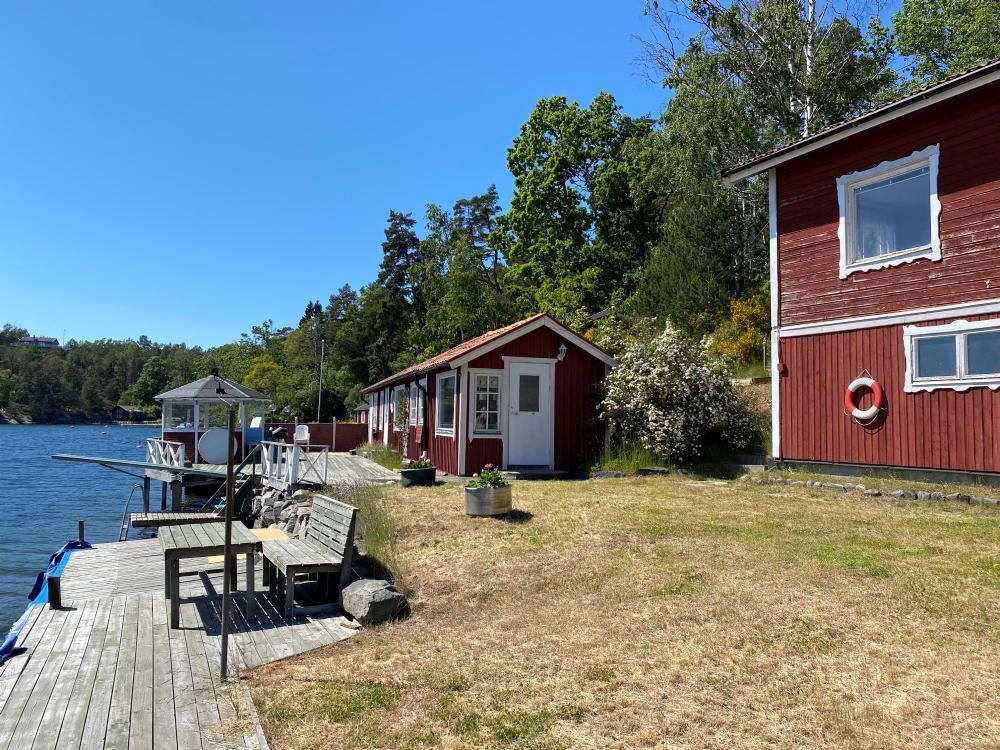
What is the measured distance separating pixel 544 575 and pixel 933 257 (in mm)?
7889

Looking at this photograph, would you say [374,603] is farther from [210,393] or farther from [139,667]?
[210,393]

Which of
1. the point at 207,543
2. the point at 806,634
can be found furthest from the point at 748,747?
the point at 207,543

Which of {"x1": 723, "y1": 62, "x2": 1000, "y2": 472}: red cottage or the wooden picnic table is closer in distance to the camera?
the wooden picnic table

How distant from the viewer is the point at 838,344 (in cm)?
1164

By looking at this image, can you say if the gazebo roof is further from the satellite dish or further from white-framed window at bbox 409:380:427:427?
white-framed window at bbox 409:380:427:427

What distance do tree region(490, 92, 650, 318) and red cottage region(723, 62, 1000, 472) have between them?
62.6 feet

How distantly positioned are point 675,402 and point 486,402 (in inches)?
148

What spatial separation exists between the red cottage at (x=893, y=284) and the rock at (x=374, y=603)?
840cm

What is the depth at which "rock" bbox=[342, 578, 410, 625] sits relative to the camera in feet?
19.7

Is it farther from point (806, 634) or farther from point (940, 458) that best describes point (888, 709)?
point (940, 458)

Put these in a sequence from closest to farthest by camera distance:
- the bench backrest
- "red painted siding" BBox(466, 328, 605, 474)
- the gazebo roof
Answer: the bench backrest → "red painted siding" BBox(466, 328, 605, 474) → the gazebo roof

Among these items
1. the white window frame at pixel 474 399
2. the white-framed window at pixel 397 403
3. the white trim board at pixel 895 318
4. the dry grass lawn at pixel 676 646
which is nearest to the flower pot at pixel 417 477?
the white window frame at pixel 474 399

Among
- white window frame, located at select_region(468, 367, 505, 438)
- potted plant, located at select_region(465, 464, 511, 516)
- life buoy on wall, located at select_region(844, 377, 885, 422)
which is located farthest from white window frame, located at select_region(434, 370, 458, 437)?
life buoy on wall, located at select_region(844, 377, 885, 422)

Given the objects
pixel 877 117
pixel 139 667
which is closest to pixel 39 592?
pixel 139 667
